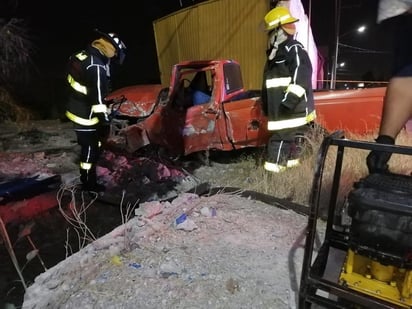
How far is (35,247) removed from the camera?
3.04m

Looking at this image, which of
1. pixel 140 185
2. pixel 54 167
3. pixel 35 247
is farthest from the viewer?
pixel 54 167

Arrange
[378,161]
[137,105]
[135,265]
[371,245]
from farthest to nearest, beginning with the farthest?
1. [137,105]
2. [135,265]
3. [378,161]
4. [371,245]

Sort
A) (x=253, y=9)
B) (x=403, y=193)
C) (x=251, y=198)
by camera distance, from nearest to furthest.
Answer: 1. (x=403, y=193)
2. (x=251, y=198)
3. (x=253, y=9)

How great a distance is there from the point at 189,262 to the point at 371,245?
122cm

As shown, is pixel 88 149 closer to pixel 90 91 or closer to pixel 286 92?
A: pixel 90 91

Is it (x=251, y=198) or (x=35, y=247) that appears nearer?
(x=35, y=247)

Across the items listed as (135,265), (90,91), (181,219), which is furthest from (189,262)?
(90,91)

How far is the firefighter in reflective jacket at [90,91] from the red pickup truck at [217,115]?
3.53ft

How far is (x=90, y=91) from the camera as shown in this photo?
4.11m

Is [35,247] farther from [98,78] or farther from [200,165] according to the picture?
[200,165]

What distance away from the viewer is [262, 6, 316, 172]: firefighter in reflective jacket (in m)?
3.80

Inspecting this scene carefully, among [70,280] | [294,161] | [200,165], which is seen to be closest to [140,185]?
[200,165]

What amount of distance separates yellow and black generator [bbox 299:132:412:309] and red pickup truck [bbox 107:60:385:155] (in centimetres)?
293

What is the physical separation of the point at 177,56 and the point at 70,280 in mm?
9612
